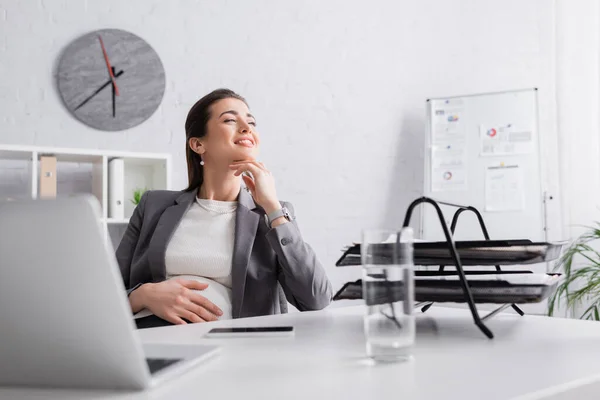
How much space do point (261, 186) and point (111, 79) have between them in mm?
1741

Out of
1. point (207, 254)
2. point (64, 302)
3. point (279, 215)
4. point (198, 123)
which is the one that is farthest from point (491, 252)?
point (198, 123)

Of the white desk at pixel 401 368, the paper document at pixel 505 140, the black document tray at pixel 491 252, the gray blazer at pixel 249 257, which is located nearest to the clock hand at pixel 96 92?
the gray blazer at pixel 249 257

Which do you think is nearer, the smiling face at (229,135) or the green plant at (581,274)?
the smiling face at (229,135)

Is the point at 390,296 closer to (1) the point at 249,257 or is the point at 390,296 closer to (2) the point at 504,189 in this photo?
(1) the point at 249,257

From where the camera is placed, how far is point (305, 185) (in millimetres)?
3662

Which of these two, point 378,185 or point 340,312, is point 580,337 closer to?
point 340,312

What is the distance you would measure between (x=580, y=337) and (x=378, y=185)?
307cm

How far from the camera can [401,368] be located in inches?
25.1

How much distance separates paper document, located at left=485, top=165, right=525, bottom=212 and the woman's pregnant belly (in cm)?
233

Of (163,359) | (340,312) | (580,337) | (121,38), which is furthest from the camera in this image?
(121,38)

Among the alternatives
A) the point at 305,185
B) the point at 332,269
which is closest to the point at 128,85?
the point at 305,185

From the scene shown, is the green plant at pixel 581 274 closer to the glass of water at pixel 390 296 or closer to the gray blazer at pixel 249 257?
the gray blazer at pixel 249 257

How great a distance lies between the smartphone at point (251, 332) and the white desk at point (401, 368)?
0.8 inches

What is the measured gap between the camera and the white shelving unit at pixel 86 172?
268 cm
